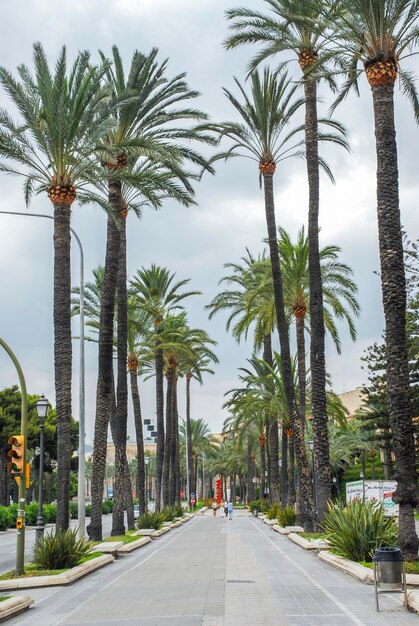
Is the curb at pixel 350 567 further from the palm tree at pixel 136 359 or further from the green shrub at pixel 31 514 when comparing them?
the green shrub at pixel 31 514

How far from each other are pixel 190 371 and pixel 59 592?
56.7m

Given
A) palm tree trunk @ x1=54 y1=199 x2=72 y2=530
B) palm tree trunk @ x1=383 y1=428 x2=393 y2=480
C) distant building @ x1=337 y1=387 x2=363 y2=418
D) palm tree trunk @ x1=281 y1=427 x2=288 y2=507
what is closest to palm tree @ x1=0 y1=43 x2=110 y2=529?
palm tree trunk @ x1=54 y1=199 x2=72 y2=530

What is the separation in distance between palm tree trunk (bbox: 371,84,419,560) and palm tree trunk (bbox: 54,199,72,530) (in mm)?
9186

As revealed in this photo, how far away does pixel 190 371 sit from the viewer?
7250cm

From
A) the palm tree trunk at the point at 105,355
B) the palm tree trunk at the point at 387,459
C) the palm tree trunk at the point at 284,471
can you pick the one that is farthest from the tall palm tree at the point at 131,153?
the palm tree trunk at the point at 387,459

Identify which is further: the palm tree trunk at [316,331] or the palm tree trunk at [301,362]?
the palm tree trunk at [301,362]

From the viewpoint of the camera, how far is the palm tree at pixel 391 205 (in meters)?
17.1

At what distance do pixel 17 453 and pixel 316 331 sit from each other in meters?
13.1

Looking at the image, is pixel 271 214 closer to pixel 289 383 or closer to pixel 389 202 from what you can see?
pixel 289 383

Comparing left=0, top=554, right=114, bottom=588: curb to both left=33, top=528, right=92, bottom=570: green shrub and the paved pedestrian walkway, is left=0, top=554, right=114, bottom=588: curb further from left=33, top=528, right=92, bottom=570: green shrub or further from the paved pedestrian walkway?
left=33, top=528, right=92, bottom=570: green shrub

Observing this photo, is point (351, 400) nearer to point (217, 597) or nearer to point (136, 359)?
point (136, 359)

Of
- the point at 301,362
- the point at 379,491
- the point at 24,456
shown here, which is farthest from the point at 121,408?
the point at 24,456

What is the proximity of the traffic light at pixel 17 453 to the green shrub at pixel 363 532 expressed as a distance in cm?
756

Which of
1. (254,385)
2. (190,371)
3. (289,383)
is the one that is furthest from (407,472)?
(190,371)
